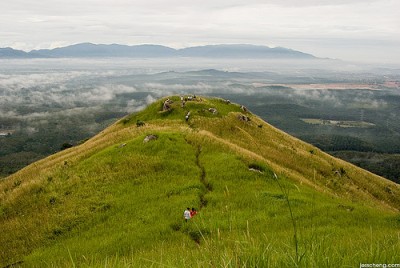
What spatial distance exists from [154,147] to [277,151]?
57.2 ft

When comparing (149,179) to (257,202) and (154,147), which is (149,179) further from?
(257,202)

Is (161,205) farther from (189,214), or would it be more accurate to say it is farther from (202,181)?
(202,181)

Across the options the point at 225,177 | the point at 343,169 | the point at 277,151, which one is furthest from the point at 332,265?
the point at 343,169

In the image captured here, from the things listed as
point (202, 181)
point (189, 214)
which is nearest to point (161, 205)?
point (189, 214)

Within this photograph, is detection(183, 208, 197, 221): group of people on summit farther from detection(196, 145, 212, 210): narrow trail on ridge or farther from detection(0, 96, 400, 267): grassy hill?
detection(196, 145, 212, 210): narrow trail on ridge

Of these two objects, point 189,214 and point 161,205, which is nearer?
point 189,214

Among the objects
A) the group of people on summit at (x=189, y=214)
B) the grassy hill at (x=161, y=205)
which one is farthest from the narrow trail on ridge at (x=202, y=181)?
the group of people on summit at (x=189, y=214)

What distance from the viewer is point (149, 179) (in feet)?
87.6

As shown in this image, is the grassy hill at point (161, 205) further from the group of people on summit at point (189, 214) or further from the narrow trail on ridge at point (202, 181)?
the group of people on summit at point (189, 214)

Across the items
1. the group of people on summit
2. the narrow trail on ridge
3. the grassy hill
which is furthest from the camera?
the narrow trail on ridge

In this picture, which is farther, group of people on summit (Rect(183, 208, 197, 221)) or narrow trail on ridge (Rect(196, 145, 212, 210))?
narrow trail on ridge (Rect(196, 145, 212, 210))

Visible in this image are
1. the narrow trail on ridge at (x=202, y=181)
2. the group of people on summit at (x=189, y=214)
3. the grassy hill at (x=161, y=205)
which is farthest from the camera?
the narrow trail on ridge at (x=202, y=181)

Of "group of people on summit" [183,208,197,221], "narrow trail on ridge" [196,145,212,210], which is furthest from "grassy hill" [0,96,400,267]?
"group of people on summit" [183,208,197,221]

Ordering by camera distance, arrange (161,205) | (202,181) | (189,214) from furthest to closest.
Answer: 1. (202,181)
2. (161,205)
3. (189,214)
